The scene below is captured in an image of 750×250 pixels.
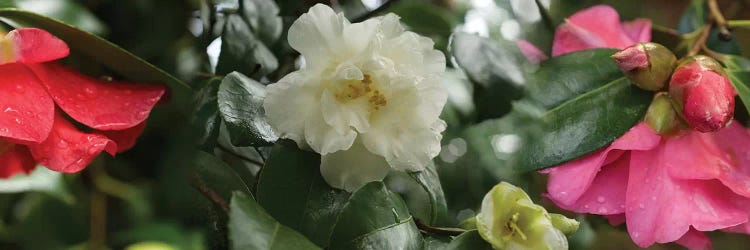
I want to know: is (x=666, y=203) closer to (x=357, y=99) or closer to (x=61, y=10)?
(x=357, y=99)

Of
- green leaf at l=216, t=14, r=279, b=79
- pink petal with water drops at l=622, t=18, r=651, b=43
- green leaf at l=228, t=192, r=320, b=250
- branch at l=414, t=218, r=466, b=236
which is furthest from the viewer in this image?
pink petal with water drops at l=622, t=18, r=651, b=43

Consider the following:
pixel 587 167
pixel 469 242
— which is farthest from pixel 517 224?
pixel 587 167

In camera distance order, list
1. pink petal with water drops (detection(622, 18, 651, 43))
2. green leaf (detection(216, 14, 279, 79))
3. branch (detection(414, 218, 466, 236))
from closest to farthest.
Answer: branch (detection(414, 218, 466, 236)) → green leaf (detection(216, 14, 279, 79)) → pink petal with water drops (detection(622, 18, 651, 43))

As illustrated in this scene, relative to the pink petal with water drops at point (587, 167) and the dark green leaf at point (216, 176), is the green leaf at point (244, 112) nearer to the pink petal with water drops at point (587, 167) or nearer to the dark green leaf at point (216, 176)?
the dark green leaf at point (216, 176)

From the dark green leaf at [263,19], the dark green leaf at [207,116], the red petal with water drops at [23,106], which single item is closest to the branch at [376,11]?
the dark green leaf at [263,19]

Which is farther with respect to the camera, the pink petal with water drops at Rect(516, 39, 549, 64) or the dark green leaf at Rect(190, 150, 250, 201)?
the pink petal with water drops at Rect(516, 39, 549, 64)

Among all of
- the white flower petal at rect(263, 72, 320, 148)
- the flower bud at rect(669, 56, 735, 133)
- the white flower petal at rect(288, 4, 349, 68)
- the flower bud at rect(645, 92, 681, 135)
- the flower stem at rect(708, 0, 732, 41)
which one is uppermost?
the white flower petal at rect(288, 4, 349, 68)

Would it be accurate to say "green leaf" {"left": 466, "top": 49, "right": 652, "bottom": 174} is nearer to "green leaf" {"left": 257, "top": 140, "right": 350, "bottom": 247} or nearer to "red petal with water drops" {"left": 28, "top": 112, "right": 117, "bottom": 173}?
"green leaf" {"left": 257, "top": 140, "right": 350, "bottom": 247}

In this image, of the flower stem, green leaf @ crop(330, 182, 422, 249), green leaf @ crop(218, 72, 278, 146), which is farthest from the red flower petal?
the flower stem
